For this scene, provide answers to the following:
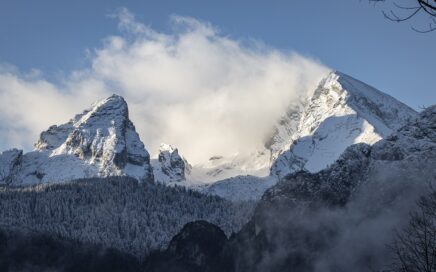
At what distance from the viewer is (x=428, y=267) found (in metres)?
20.9

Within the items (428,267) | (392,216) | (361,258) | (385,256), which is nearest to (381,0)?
(428,267)

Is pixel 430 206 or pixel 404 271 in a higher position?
pixel 430 206

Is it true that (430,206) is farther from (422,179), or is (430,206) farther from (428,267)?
→ (422,179)

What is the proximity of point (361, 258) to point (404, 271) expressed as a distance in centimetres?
16934

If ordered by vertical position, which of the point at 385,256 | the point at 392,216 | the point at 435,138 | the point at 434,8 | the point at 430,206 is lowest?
the point at 430,206

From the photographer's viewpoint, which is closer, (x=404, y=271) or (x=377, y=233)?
(x=404, y=271)

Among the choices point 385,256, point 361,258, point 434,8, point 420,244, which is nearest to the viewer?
point 434,8

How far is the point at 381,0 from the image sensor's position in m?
17.8

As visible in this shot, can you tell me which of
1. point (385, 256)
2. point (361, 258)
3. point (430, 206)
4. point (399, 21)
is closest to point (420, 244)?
point (430, 206)

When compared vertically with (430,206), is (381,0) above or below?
above

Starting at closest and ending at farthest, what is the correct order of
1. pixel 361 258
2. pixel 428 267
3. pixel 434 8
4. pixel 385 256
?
pixel 434 8, pixel 428 267, pixel 385 256, pixel 361 258

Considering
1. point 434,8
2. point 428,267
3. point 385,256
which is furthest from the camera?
point 385,256

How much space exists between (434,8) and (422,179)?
189 metres

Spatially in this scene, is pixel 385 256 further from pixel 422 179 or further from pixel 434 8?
pixel 434 8
